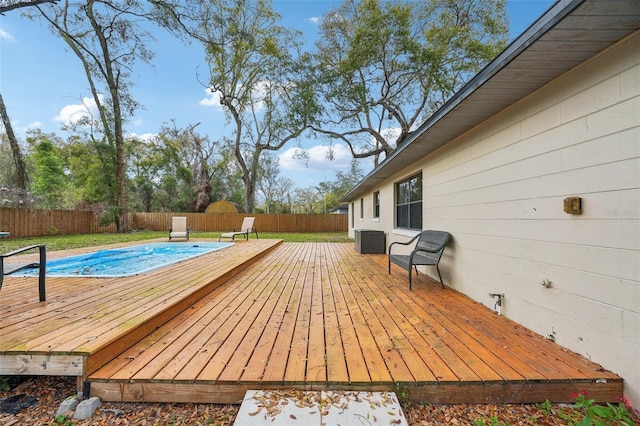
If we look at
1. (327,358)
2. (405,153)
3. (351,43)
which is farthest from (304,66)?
(327,358)

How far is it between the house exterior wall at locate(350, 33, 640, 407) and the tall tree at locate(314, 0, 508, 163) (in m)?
12.2

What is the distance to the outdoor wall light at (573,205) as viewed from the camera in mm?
2006

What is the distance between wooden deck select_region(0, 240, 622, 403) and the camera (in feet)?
5.30

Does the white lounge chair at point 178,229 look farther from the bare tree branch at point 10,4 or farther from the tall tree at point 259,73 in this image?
the tall tree at point 259,73

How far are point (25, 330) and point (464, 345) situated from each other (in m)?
3.28

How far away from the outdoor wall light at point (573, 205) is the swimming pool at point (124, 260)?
4.98 m

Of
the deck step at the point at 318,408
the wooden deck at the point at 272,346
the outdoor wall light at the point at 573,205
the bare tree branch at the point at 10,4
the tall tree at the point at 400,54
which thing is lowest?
the deck step at the point at 318,408

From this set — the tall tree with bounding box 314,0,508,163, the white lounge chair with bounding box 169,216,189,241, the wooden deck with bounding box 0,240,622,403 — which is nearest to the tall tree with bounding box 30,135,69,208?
the white lounge chair with bounding box 169,216,189,241

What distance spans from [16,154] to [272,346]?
17.2m

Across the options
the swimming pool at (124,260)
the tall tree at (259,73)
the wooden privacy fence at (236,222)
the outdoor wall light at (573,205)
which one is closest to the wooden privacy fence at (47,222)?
the wooden privacy fence at (236,222)

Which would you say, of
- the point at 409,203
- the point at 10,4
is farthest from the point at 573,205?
the point at 10,4

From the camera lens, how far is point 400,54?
13328 millimetres

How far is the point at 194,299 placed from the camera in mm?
3055

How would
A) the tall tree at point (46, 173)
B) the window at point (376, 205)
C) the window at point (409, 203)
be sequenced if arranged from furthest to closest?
the tall tree at point (46, 173) → the window at point (376, 205) → the window at point (409, 203)
